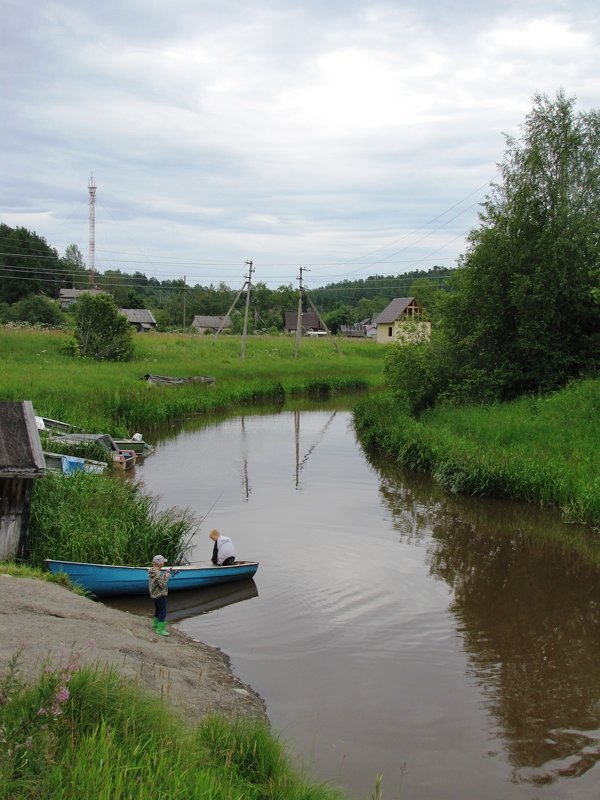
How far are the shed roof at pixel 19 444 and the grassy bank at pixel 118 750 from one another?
6625mm

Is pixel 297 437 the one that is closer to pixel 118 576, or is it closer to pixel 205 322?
pixel 118 576

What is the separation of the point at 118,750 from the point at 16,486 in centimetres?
848

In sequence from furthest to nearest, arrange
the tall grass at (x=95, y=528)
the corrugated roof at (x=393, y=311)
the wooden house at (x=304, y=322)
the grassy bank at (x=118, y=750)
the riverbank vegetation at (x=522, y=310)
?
the wooden house at (x=304, y=322) < the corrugated roof at (x=393, y=311) < the riverbank vegetation at (x=522, y=310) < the tall grass at (x=95, y=528) < the grassy bank at (x=118, y=750)

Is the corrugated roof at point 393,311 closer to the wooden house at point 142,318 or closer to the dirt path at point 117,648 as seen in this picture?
the wooden house at point 142,318

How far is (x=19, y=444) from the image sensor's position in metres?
13.6

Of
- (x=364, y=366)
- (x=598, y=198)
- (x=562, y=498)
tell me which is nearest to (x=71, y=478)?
(x=562, y=498)

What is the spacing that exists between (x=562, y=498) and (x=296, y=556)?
7.14 meters

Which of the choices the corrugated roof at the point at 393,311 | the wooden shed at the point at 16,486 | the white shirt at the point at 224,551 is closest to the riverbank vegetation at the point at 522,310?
the white shirt at the point at 224,551

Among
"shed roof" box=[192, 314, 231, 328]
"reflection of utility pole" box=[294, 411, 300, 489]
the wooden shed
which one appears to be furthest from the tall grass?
"shed roof" box=[192, 314, 231, 328]

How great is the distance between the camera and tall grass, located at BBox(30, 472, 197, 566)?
537 inches

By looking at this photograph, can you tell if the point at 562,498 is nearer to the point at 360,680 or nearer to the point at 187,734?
the point at 360,680

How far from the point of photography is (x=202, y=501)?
20.9 meters

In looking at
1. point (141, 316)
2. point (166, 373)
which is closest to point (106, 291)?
point (141, 316)

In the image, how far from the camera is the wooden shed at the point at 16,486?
13.1 meters
